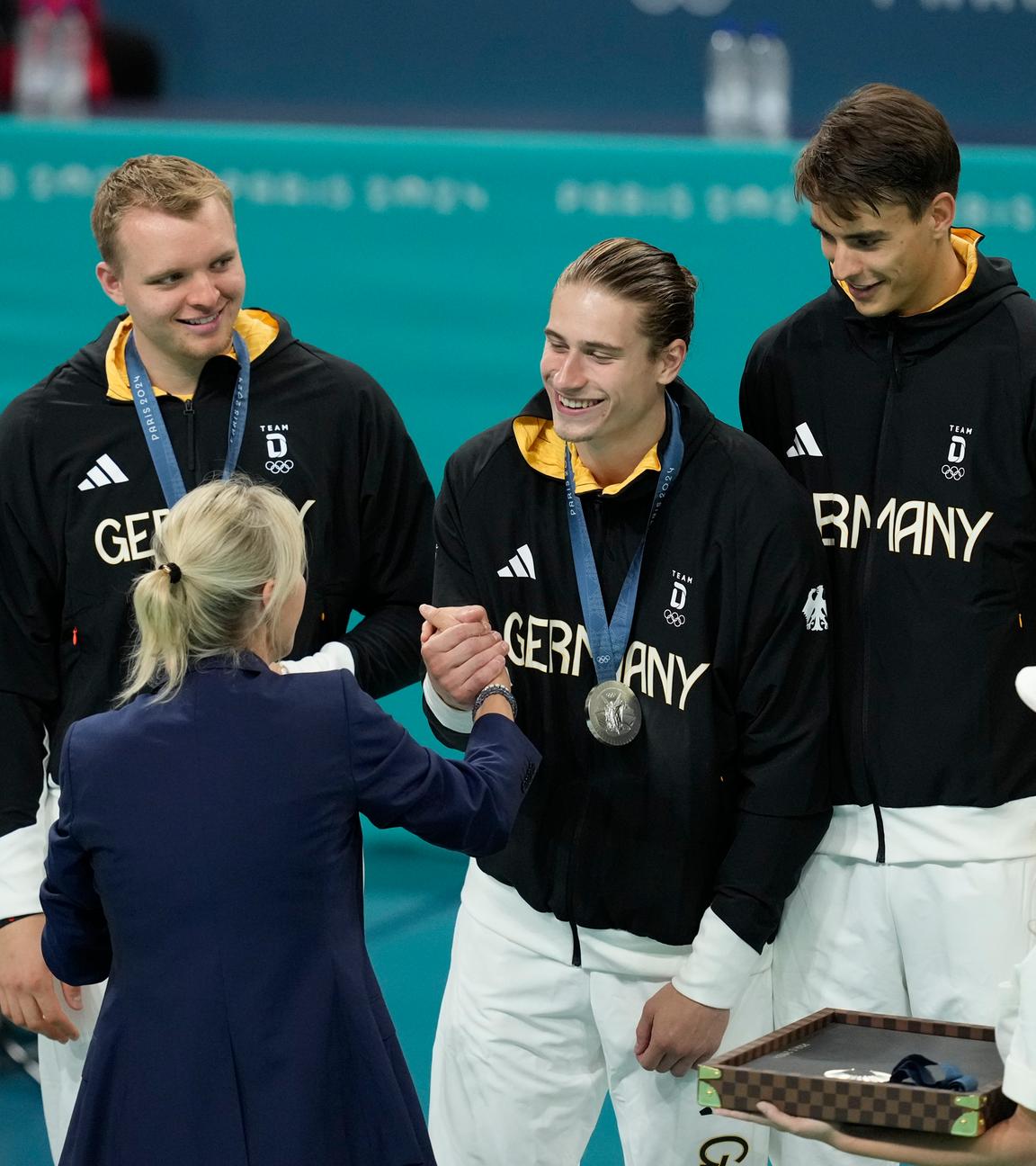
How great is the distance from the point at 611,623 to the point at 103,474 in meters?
0.99

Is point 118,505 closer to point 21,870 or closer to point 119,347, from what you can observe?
point 119,347

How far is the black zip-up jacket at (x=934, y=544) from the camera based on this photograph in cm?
307

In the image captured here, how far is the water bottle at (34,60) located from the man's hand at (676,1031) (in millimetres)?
12278

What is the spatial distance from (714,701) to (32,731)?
49.2 inches

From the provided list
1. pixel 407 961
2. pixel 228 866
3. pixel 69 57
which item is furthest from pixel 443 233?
pixel 228 866

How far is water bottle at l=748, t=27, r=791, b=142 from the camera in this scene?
1366cm

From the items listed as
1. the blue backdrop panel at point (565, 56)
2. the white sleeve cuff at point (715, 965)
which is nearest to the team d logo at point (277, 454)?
the white sleeve cuff at point (715, 965)

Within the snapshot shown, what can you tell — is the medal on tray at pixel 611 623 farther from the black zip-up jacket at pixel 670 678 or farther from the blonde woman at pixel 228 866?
the blonde woman at pixel 228 866

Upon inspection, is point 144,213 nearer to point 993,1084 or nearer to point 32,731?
point 32,731

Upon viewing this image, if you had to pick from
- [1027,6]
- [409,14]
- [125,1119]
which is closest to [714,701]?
[125,1119]

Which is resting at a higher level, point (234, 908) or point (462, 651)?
point (462, 651)

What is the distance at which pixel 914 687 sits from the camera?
123 inches

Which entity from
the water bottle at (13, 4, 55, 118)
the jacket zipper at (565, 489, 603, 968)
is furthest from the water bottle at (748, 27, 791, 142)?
the jacket zipper at (565, 489, 603, 968)

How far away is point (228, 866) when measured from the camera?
2516mm
